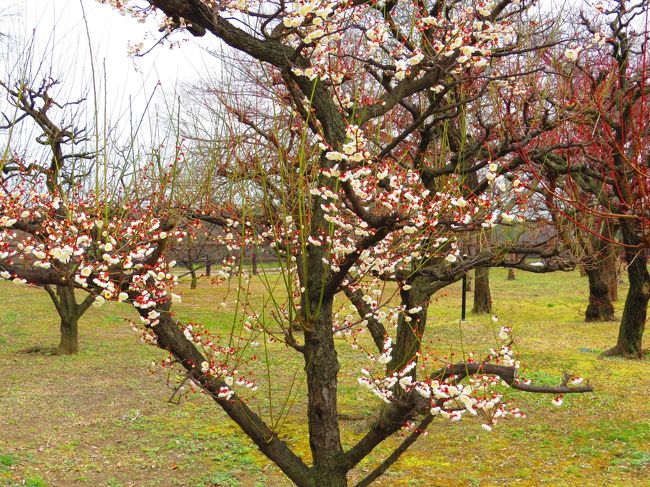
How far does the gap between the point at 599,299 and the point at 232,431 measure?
14.3 metres

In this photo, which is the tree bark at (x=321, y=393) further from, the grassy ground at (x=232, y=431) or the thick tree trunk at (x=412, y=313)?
the thick tree trunk at (x=412, y=313)

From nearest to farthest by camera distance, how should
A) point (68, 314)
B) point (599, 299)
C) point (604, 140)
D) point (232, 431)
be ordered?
point (604, 140), point (232, 431), point (68, 314), point (599, 299)

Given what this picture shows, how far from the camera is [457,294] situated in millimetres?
29891

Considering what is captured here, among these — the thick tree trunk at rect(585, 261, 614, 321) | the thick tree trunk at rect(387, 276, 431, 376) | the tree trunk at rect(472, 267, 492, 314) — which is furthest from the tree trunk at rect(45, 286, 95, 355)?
the thick tree trunk at rect(585, 261, 614, 321)

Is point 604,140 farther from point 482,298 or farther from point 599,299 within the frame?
point 482,298

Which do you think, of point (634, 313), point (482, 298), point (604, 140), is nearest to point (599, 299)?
point (482, 298)

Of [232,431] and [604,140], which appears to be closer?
[604,140]

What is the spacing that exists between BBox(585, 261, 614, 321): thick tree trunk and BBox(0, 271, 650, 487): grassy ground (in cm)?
339

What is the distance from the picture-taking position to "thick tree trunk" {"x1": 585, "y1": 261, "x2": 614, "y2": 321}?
19750 millimetres

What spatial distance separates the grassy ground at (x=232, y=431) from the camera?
793 centimetres

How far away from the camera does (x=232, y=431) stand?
9758 mm

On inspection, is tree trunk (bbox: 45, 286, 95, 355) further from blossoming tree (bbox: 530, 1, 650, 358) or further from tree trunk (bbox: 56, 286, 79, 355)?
blossoming tree (bbox: 530, 1, 650, 358)

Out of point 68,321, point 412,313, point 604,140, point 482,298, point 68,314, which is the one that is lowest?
point 68,321

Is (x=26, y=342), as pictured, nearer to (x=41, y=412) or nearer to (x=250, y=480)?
(x=41, y=412)
